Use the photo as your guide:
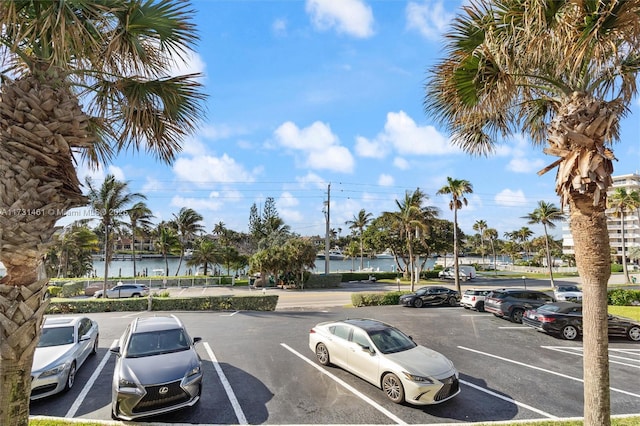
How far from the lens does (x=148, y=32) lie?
5.27 m

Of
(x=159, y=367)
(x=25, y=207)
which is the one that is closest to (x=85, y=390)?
(x=159, y=367)

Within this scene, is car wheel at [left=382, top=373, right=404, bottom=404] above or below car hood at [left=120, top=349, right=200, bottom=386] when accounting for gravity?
below

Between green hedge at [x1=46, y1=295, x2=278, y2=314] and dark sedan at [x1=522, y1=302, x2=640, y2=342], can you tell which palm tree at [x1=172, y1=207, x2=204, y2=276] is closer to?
green hedge at [x1=46, y1=295, x2=278, y2=314]

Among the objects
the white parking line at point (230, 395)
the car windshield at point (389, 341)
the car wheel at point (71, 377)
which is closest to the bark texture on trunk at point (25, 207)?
the white parking line at point (230, 395)

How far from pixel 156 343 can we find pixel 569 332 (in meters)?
15.0

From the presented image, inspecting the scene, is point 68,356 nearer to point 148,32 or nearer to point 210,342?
point 210,342

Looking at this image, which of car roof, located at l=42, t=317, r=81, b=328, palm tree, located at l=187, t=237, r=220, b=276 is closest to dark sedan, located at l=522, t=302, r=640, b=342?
car roof, located at l=42, t=317, r=81, b=328

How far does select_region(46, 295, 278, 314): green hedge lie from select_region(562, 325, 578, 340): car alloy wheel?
15.0m

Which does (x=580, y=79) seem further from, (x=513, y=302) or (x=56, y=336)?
(x=513, y=302)

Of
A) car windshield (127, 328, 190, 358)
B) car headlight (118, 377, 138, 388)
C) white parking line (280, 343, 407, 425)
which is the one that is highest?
car windshield (127, 328, 190, 358)

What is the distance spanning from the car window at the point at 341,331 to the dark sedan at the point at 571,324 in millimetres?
9914

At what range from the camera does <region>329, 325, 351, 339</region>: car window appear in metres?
9.03

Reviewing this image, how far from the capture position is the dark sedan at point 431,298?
22188mm

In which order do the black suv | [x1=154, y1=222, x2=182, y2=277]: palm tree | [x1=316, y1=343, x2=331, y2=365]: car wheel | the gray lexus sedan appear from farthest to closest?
1. [x1=154, y1=222, x2=182, y2=277]: palm tree
2. the black suv
3. [x1=316, y1=343, x2=331, y2=365]: car wheel
4. the gray lexus sedan
